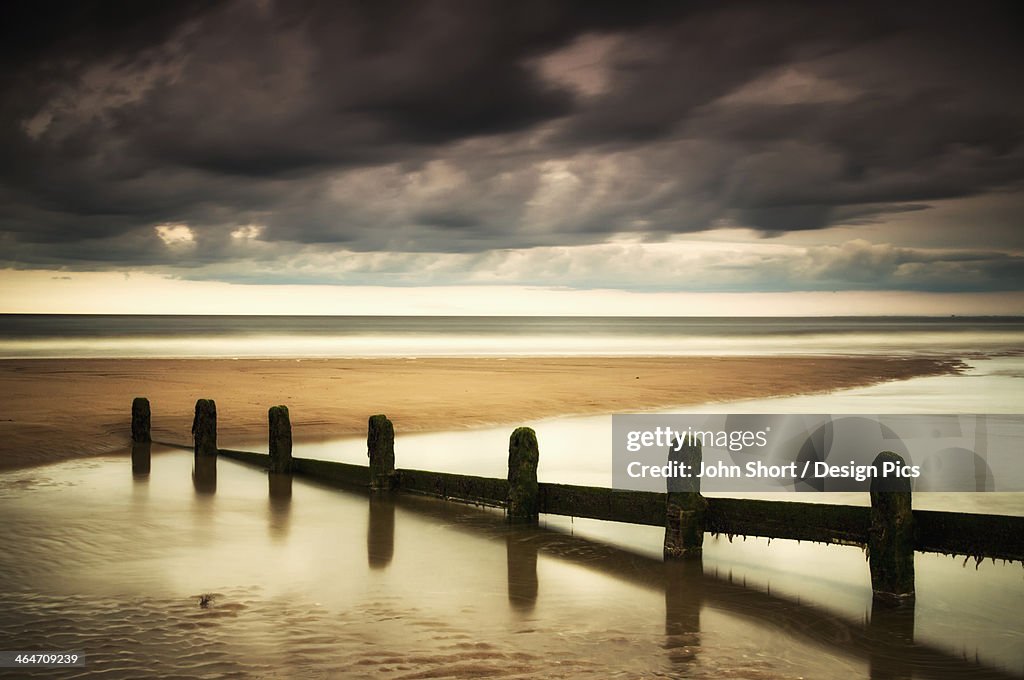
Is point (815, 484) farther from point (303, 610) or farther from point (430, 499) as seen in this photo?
point (303, 610)

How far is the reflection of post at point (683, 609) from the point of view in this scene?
21.6 feet

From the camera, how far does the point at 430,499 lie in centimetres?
1209

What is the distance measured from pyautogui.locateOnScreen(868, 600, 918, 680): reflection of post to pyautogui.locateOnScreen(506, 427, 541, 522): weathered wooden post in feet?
13.8

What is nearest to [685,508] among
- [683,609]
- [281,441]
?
[683,609]

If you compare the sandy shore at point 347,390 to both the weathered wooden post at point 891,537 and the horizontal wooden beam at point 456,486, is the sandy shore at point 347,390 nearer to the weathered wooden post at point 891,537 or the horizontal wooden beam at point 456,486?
the horizontal wooden beam at point 456,486

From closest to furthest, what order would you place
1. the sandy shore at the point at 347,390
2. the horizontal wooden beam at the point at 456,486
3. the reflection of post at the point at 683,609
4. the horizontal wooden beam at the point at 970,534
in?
1. the reflection of post at the point at 683,609
2. the horizontal wooden beam at the point at 970,534
3. the horizontal wooden beam at the point at 456,486
4. the sandy shore at the point at 347,390

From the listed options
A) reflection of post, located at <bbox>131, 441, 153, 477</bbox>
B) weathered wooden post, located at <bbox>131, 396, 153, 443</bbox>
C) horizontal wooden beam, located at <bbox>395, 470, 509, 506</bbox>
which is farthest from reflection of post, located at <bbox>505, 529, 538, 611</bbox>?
weathered wooden post, located at <bbox>131, 396, 153, 443</bbox>

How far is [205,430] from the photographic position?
1555 cm

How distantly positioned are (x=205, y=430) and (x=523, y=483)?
8009mm

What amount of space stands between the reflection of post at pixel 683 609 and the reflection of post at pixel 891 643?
4.64ft

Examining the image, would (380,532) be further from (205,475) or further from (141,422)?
(141,422)

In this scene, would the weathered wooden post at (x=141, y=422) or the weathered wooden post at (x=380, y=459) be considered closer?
the weathered wooden post at (x=380, y=459)

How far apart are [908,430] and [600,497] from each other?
12.9 m

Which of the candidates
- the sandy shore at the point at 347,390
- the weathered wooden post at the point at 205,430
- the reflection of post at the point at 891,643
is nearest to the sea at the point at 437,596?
the reflection of post at the point at 891,643
